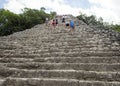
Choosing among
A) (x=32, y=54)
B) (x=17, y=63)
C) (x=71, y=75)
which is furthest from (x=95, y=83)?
(x=32, y=54)

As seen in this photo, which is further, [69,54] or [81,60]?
[69,54]

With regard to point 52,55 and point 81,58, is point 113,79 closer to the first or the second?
point 81,58

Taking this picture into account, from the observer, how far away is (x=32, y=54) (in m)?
5.98

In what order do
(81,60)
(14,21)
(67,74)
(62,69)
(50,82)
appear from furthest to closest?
(14,21) < (81,60) < (62,69) < (67,74) < (50,82)

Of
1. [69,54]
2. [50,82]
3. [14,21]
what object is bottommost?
[50,82]

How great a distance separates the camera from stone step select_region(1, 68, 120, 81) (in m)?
3.81

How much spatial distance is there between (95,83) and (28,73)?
137cm

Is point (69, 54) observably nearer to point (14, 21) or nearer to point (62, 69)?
point (62, 69)

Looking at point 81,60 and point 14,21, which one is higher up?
point 14,21

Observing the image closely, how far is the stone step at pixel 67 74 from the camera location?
3.81m

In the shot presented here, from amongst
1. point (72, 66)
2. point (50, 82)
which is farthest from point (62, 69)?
point (50, 82)

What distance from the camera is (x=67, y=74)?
4105mm

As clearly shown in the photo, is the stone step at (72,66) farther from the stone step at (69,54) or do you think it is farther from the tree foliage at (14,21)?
the tree foliage at (14,21)

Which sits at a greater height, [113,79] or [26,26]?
[26,26]
